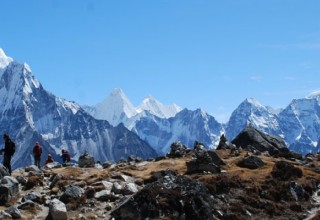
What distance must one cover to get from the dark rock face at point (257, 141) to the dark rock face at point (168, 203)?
3982 centimetres

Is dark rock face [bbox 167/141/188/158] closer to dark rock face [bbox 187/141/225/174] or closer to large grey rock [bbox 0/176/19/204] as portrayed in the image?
dark rock face [bbox 187/141/225/174]

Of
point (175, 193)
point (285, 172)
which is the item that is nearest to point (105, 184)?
point (175, 193)

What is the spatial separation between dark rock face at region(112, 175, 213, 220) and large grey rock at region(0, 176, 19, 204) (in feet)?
27.5

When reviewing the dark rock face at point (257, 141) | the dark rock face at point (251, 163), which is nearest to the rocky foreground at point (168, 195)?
the dark rock face at point (251, 163)

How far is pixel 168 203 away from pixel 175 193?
0.85m

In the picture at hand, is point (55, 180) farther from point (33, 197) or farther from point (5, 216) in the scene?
point (5, 216)

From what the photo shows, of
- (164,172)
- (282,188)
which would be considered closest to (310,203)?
(282,188)

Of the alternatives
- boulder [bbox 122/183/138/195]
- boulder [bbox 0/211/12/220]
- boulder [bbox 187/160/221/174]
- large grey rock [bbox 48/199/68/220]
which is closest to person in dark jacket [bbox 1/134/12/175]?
boulder [bbox 122/183/138/195]

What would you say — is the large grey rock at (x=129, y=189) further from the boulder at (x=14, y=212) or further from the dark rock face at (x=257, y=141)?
the dark rock face at (x=257, y=141)

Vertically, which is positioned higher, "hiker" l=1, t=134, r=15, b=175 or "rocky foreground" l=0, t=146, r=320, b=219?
"hiker" l=1, t=134, r=15, b=175

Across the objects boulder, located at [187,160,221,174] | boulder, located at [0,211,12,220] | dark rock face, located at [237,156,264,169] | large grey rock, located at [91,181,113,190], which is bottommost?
boulder, located at [0,211,12,220]

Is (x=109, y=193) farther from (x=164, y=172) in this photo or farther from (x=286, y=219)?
(x=286, y=219)

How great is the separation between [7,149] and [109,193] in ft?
52.7

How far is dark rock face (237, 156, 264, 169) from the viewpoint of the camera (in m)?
47.6
